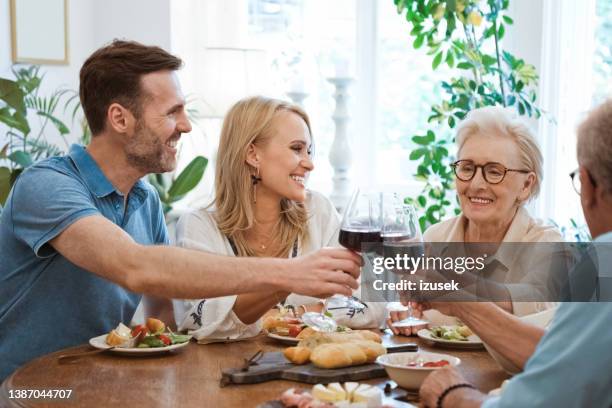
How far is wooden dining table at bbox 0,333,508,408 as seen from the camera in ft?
6.14

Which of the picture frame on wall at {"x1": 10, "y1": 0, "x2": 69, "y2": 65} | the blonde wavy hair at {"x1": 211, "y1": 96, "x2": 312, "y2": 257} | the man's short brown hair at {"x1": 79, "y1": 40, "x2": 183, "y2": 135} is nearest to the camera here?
the man's short brown hair at {"x1": 79, "y1": 40, "x2": 183, "y2": 135}

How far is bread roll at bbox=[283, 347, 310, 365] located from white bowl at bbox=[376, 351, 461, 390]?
185 mm

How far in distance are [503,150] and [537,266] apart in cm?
38

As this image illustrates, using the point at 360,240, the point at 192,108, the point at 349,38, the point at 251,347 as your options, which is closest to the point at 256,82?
the point at 192,108

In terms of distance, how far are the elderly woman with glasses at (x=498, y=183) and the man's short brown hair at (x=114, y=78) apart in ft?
3.22

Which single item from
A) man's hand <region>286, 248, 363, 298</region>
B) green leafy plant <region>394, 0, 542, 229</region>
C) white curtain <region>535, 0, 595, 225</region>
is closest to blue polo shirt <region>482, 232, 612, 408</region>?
man's hand <region>286, 248, 363, 298</region>

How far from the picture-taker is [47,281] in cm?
247

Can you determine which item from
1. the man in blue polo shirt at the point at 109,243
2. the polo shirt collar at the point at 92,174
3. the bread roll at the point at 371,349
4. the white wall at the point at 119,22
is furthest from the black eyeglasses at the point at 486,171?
the white wall at the point at 119,22

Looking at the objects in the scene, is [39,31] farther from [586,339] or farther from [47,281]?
[586,339]

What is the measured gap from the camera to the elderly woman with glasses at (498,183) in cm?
274

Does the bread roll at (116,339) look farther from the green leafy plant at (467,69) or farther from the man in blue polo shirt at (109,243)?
the green leafy plant at (467,69)

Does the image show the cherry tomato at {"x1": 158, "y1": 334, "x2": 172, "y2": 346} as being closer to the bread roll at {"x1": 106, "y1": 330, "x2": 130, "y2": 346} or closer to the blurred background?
the bread roll at {"x1": 106, "y1": 330, "x2": 130, "y2": 346}

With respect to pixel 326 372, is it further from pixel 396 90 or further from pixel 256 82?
pixel 396 90

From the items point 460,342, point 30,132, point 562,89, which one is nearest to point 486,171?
point 460,342
